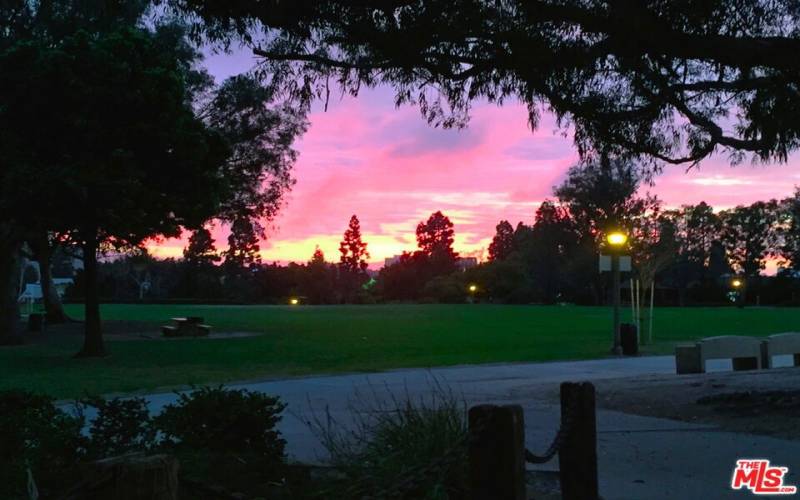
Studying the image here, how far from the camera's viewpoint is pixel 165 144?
71.3 feet

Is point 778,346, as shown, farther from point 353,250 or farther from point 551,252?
point 353,250

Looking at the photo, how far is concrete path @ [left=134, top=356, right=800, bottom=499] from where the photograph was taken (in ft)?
20.3

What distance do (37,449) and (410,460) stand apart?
2.59 metres

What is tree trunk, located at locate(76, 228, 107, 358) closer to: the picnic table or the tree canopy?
the picnic table

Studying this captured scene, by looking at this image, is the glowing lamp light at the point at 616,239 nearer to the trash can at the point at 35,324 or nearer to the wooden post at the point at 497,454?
the wooden post at the point at 497,454

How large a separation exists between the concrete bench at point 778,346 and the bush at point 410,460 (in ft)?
45.5

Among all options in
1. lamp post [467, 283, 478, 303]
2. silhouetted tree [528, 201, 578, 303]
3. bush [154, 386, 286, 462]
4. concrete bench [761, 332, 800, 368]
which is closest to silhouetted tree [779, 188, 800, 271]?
silhouetted tree [528, 201, 578, 303]

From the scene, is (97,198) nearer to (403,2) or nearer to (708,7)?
(403,2)

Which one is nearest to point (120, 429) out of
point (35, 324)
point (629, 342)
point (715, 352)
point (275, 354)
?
point (715, 352)

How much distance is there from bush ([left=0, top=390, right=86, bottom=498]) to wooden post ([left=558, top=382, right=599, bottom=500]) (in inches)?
123

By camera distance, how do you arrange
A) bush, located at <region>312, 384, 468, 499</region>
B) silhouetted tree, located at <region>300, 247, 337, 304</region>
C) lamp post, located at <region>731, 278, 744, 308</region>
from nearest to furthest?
bush, located at <region>312, 384, 468, 499</region>, lamp post, located at <region>731, 278, 744, 308</region>, silhouetted tree, located at <region>300, 247, 337, 304</region>

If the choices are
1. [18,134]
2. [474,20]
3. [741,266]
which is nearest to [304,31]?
[474,20]

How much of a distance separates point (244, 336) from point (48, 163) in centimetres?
1285

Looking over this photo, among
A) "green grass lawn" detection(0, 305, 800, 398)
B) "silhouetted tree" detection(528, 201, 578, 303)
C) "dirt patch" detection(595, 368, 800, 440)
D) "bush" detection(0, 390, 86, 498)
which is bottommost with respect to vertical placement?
"green grass lawn" detection(0, 305, 800, 398)
